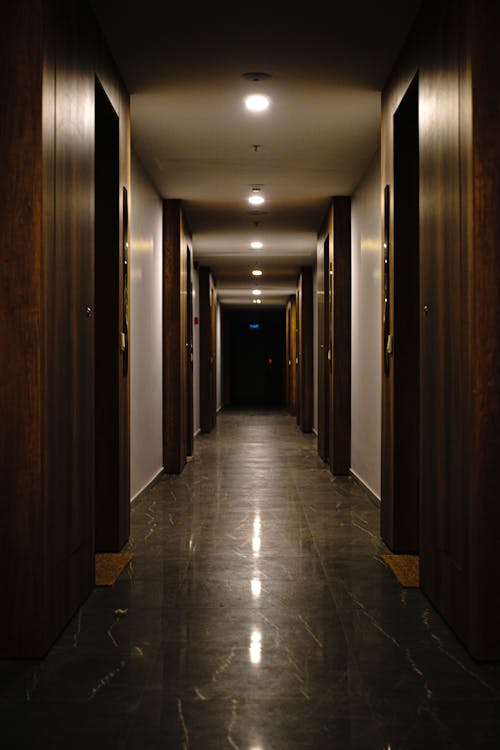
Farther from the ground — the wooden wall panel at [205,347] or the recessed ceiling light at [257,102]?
the recessed ceiling light at [257,102]

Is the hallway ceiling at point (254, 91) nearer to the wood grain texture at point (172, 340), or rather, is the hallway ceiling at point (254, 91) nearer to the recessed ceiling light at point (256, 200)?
the recessed ceiling light at point (256, 200)

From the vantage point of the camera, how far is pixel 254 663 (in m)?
3.33

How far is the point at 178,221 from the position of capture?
30.9 ft

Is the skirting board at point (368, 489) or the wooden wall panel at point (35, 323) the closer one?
the wooden wall panel at point (35, 323)

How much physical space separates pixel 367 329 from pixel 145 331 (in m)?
2.06

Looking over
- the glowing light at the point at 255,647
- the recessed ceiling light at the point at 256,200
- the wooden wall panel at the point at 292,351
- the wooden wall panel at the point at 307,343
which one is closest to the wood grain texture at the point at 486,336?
the glowing light at the point at 255,647

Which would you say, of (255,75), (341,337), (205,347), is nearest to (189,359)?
(341,337)

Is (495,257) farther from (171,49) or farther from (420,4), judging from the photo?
(171,49)

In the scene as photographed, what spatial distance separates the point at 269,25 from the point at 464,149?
1740 mm

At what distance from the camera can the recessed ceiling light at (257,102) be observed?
5852mm

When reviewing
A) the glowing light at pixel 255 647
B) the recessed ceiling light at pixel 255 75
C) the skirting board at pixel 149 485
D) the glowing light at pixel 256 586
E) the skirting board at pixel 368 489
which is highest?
the recessed ceiling light at pixel 255 75

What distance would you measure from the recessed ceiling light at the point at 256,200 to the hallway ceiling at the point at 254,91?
0.33 feet

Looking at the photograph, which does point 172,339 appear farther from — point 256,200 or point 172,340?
point 256,200

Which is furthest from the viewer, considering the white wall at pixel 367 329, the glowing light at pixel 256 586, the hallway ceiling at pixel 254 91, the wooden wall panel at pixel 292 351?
the wooden wall panel at pixel 292 351
